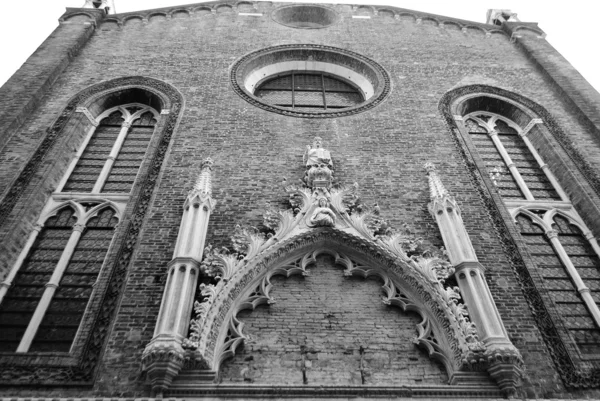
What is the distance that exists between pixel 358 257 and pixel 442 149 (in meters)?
3.67

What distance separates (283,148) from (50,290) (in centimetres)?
467

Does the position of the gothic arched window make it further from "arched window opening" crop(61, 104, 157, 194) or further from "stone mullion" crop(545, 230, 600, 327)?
"stone mullion" crop(545, 230, 600, 327)

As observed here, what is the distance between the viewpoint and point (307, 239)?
25.8 ft

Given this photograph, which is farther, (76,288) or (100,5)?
(100,5)

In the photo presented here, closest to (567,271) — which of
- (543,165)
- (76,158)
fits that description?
(543,165)

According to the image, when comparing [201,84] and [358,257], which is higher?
[201,84]

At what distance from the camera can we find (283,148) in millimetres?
10203

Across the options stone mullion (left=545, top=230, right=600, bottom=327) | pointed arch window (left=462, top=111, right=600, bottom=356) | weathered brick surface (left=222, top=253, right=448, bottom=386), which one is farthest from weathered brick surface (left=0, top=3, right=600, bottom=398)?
stone mullion (left=545, top=230, right=600, bottom=327)

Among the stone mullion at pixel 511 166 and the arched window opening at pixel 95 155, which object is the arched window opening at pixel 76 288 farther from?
the stone mullion at pixel 511 166

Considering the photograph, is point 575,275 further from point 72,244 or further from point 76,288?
point 72,244

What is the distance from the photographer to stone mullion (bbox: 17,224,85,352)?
6.91 metres

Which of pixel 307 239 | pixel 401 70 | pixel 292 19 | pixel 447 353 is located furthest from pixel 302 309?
pixel 292 19

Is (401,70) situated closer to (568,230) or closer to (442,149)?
(442,149)

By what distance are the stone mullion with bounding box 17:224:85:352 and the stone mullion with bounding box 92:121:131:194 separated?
119 cm
